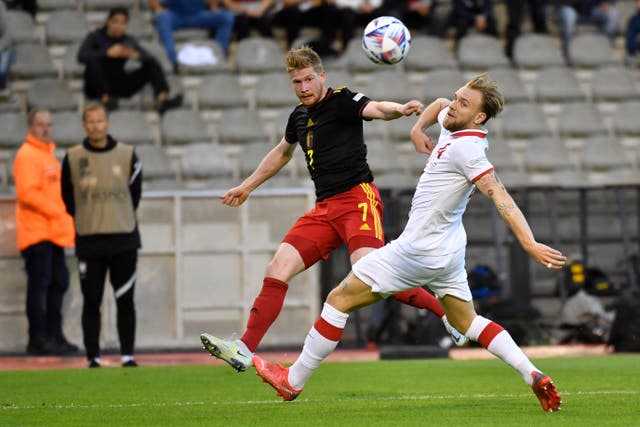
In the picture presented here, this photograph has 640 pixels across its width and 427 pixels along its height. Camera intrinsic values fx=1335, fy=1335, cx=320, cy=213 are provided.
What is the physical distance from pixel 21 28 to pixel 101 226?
6283 millimetres

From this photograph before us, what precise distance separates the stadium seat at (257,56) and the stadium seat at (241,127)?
1.00 meters

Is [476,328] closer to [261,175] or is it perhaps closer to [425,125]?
[425,125]

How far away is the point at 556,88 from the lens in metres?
17.3

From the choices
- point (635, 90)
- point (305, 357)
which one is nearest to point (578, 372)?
point (305, 357)

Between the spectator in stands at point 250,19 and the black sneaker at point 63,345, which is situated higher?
the spectator in stands at point 250,19

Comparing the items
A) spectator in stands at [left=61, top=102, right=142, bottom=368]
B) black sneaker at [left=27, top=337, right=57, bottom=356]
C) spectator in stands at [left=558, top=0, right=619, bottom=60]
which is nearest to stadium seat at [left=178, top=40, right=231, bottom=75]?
spectator in stands at [left=558, top=0, right=619, bottom=60]

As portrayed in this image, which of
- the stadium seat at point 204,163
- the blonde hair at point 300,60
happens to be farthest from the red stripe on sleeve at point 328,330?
the stadium seat at point 204,163

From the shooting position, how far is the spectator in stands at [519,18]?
58.2 feet

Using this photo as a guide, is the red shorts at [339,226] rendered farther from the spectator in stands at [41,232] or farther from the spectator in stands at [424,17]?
the spectator in stands at [424,17]

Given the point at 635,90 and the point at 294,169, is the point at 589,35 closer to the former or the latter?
the point at 635,90

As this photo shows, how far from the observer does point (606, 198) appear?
591 inches

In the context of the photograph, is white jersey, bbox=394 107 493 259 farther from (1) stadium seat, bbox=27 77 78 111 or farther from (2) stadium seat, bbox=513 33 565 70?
(2) stadium seat, bbox=513 33 565 70

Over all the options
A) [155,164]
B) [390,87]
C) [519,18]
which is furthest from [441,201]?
[519,18]

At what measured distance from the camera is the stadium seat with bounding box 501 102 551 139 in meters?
16.7
